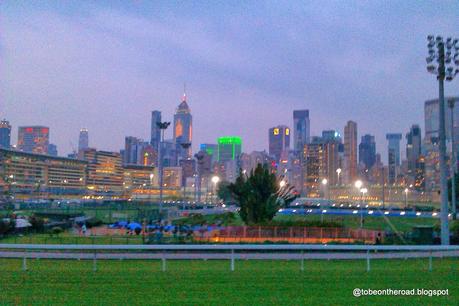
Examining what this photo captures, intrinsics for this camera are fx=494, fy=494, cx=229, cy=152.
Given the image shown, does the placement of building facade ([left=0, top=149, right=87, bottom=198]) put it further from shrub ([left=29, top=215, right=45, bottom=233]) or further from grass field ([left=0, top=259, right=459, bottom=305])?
grass field ([left=0, top=259, right=459, bottom=305])

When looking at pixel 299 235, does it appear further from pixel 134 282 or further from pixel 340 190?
pixel 340 190

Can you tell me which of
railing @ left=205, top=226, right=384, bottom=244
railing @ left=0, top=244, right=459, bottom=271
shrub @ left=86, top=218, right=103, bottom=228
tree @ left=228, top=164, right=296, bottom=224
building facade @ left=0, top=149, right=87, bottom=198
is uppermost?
building facade @ left=0, top=149, right=87, bottom=198

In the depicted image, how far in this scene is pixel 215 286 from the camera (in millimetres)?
10125

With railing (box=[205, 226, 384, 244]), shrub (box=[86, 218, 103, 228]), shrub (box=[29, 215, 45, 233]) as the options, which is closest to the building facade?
shrub (box=[86, 218, 103, 228])

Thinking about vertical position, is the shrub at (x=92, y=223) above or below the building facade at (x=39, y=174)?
below

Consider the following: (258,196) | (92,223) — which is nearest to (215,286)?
(258,196)

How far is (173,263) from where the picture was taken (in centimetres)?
1524

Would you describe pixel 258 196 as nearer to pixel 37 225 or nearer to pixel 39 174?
pixel 37 225

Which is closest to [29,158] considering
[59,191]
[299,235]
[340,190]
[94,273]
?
[59,191]

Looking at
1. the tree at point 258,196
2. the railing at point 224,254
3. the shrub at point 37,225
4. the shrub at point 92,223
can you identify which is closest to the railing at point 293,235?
the tree at point 258,196

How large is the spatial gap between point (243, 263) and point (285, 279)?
Answer: 445 centimetres

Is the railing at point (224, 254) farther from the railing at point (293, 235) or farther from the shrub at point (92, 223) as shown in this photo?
the shrub at point (92, 223)

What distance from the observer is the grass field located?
28.9ft

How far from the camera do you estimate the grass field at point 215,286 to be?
880 cm
